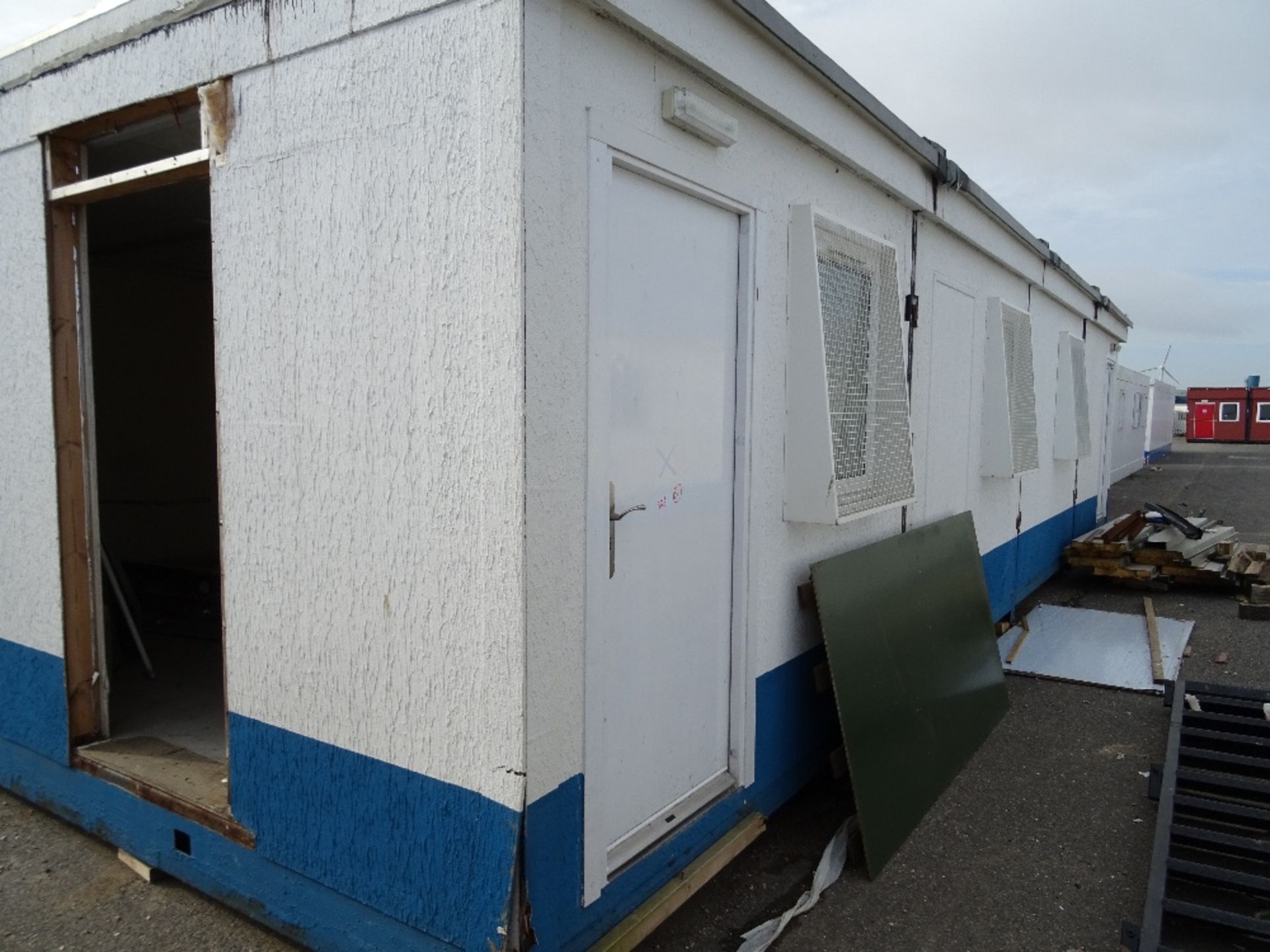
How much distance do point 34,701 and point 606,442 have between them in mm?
2917

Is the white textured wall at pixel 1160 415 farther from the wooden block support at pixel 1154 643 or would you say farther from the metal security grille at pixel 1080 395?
the wooden block support at pixel 1154 643

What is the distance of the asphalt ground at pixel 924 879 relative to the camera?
311 cm

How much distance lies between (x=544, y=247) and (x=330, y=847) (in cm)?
201

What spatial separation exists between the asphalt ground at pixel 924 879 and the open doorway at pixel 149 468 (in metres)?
0.44

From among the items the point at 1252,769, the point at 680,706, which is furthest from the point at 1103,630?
the point at 680,706

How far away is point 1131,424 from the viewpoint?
22.4 m

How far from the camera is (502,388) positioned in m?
2.34

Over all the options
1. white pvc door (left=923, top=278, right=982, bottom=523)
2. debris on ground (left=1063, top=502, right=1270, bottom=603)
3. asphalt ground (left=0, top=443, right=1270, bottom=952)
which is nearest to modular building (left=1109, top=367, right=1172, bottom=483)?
debris on ground (left=1063, top=502, right=1270, bottom=603)

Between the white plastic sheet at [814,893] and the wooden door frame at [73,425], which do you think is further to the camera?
the wooden door frame at [73,425]

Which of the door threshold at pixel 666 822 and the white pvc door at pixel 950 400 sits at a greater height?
the white pvc door at pixel 950 400

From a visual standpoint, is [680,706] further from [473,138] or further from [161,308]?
[161,308]

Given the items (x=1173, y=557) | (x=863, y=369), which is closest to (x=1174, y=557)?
(x=1173, y=557)

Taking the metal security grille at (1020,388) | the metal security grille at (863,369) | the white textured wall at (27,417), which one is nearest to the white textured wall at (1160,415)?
the metal security grille at (1020,388)

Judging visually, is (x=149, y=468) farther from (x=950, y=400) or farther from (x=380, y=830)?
(x=950, y=400)
